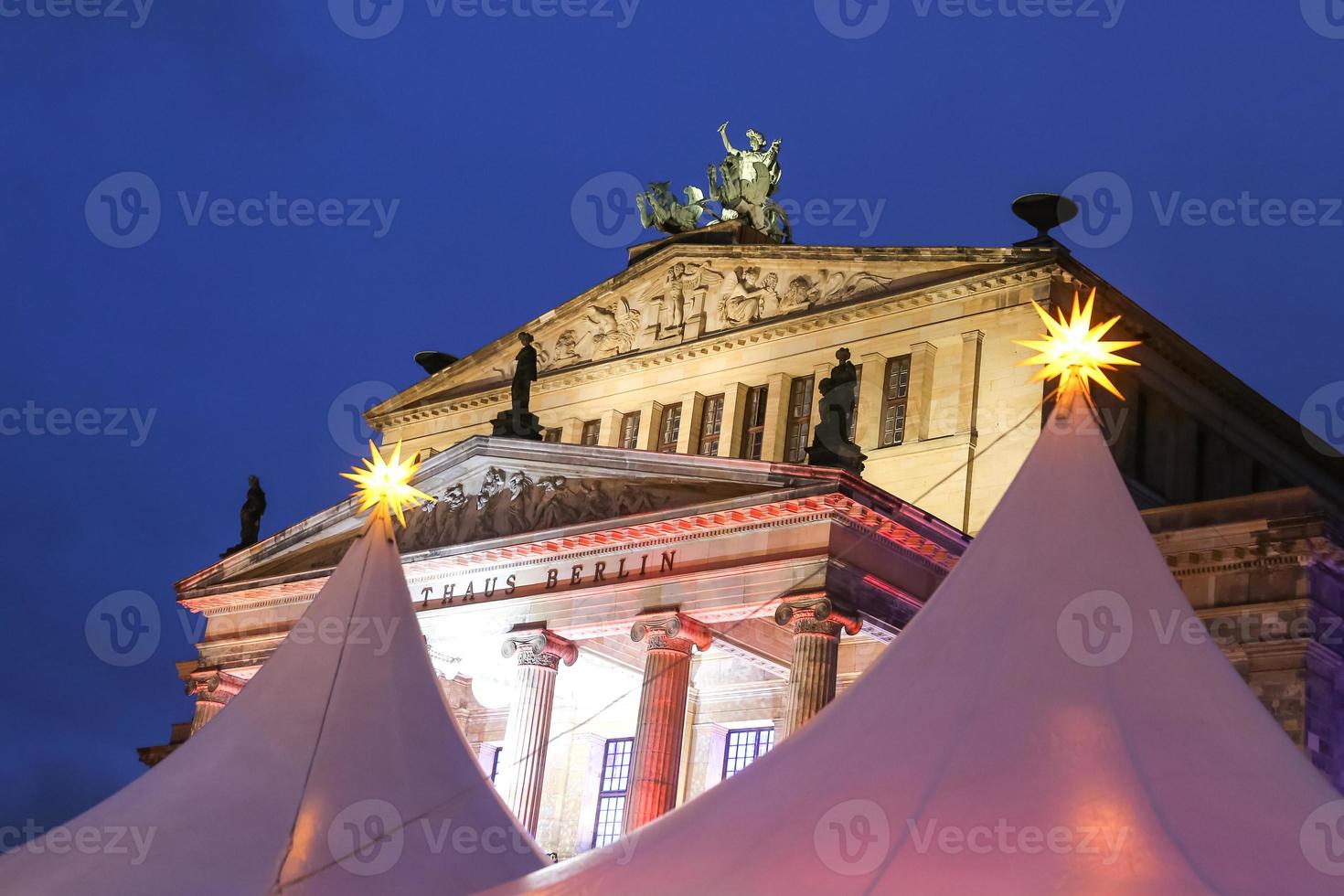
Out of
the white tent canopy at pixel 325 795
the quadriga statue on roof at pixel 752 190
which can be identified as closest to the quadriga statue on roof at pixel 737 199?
the quadriga statue on roof at pixel 752 190

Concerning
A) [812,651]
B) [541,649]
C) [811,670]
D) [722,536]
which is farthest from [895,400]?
[811,670]

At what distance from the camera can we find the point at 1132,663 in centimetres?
1365

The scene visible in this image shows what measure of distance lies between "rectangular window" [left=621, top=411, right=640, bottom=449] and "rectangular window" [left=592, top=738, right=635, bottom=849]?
7.14 m

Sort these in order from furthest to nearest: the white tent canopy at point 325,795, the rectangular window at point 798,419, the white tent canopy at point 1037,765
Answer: the rectangular window at point 798,419 < the white tent canopy at point 325,795 < the white tent canopy at point 1037,765

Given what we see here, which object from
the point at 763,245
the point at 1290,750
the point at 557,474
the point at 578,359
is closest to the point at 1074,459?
the point at 1290,750

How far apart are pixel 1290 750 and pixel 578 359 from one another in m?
29.0

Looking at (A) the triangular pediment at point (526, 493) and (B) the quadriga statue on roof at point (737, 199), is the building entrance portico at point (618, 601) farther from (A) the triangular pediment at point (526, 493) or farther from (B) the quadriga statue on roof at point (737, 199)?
(B) the quadriga statue on roof at point (737, 199)

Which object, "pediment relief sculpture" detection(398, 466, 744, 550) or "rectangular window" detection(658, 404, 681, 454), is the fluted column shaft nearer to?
"pediment relief sculpture" detection(398, 466, 744, 550)

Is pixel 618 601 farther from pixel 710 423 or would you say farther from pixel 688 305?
pixel 688 305

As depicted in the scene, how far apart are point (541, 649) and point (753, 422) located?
839cm

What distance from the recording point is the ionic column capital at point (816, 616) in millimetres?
26859

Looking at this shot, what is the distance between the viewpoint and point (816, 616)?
26.9m

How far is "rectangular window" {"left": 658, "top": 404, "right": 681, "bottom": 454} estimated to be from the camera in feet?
125

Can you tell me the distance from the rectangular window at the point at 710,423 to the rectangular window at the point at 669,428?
2.14 feet
